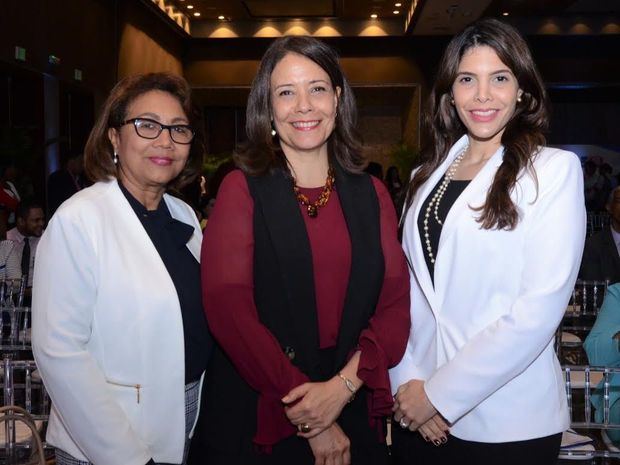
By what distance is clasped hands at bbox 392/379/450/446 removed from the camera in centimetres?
202

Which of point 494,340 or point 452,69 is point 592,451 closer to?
point 494,340

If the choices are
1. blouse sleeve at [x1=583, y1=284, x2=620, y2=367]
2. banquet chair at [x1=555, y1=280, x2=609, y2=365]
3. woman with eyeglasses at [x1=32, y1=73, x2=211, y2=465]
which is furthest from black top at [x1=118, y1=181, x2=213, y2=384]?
banquet chair at [x1=555, y1=280, x2=609, y2=365]

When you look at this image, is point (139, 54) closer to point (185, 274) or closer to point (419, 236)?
point (185, 274)

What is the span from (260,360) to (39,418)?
125 cm

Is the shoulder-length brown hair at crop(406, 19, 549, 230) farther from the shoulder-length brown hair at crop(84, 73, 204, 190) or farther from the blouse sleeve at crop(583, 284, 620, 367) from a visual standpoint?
the blouse sleeve at crop(583, 284, 620, 367)

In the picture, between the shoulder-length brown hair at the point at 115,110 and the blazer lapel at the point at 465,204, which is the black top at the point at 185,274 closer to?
the shoulder-length brown hair at the point at 115,110

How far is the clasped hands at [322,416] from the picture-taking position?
1.93 m

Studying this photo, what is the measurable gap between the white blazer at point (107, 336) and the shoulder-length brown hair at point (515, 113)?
89cm

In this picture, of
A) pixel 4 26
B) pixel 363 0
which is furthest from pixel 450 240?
pixel 363 0

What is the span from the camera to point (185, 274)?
7.00ft

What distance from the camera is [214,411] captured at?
2059 millimetres

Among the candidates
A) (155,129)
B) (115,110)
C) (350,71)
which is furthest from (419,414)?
(350,71)

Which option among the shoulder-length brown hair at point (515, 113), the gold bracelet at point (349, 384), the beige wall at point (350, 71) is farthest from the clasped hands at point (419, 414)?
the beige wall at point (350, 71)

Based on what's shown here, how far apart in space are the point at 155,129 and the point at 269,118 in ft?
1.12
